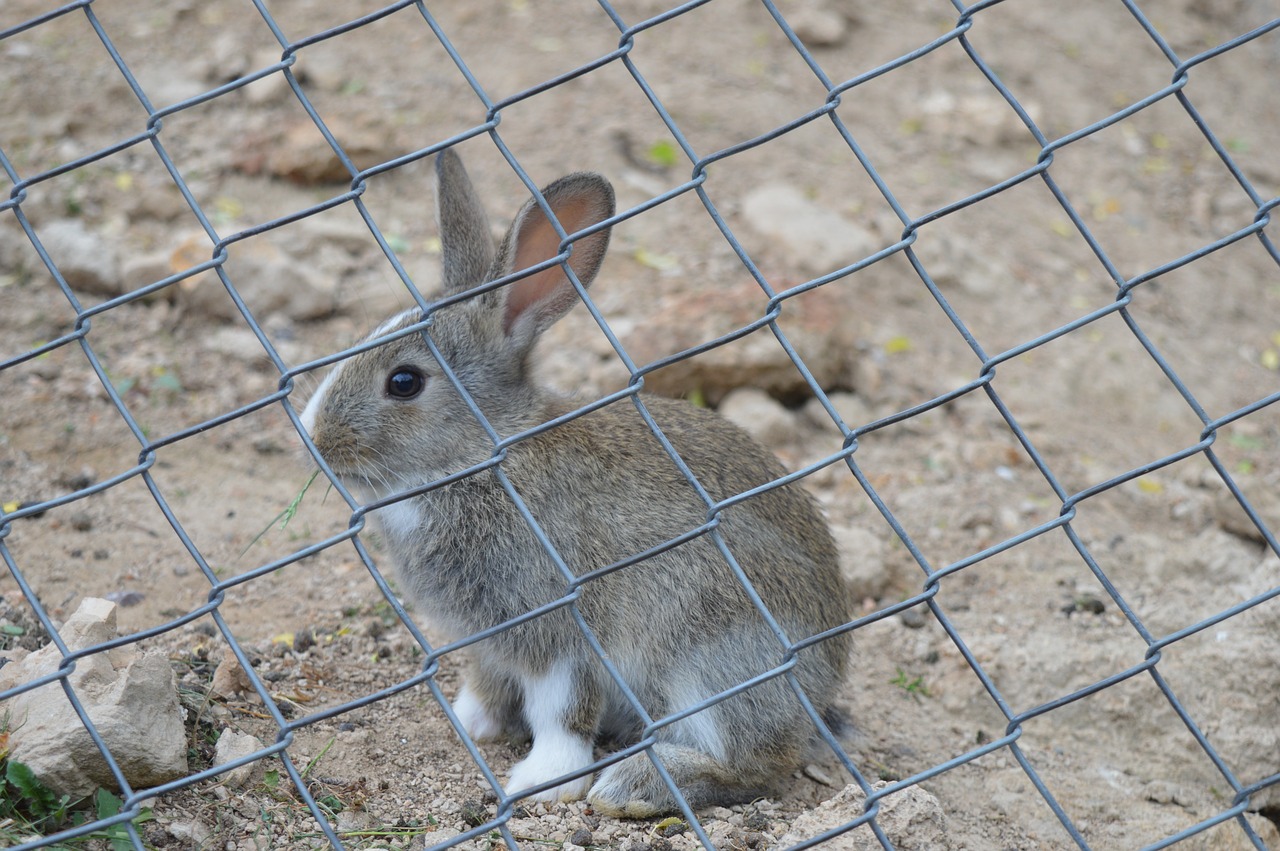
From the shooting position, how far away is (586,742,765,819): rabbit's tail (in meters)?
3.84

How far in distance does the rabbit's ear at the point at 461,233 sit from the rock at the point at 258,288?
211 centimetres

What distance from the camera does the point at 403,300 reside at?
648cm

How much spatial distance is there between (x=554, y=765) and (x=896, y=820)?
1018 mm

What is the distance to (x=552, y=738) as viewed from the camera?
4004 mm

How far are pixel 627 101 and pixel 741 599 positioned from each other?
4.52 meters

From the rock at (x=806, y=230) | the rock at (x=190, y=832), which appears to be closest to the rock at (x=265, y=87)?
the rock at (x=806, y=230)

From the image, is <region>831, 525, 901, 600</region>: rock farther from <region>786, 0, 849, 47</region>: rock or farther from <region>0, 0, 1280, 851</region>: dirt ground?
<region>786, 0, 849, 47</region>: rock

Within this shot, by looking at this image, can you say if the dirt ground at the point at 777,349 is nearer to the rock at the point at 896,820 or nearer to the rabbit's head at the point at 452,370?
the rock at the point at 896,820

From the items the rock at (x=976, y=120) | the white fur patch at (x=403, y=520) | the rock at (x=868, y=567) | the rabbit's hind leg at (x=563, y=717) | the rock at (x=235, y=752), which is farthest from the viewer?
the rock at (x=976, y=120)

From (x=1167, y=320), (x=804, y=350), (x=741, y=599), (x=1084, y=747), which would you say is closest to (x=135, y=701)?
(x=741, y=599)

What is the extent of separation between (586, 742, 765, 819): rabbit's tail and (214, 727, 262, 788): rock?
0.98 meters

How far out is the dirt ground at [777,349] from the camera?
13.9 feet

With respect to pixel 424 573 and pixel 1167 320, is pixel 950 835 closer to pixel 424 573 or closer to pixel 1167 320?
pixel 424 573

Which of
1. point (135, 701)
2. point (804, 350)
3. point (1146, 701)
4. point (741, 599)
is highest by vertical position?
point (135, 701)
